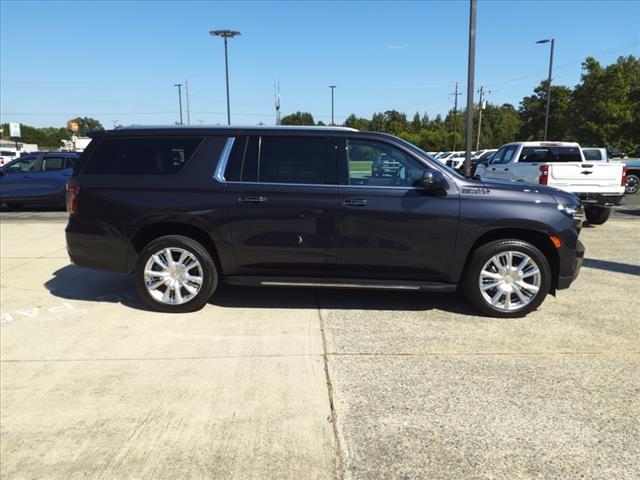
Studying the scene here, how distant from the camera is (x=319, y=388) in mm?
3430

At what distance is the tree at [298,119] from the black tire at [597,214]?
209 ft

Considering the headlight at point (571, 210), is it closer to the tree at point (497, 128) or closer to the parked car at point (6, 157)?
the parked car at point (6, 157)

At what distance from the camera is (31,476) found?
261 cm

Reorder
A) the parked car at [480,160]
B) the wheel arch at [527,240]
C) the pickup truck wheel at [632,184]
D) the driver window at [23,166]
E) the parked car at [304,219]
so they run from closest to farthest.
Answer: the parked car at [304,219], the wheel arch at [527,240], the driver window at [23,166], the parked car at [480,160], the pickup truck wheel at [632,184]

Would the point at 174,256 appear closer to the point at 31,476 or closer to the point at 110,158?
the point at 110,158

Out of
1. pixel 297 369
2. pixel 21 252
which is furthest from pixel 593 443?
pixel 21 252

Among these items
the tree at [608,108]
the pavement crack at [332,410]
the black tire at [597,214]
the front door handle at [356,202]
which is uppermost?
the tree at [608,108]

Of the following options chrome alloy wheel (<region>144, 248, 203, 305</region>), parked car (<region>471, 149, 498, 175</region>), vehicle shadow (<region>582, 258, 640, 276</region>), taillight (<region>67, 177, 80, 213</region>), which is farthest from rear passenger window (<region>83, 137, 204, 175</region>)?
parked car (<region>471, 149, 498, 175</region>)

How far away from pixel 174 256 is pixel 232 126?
1.45 metres

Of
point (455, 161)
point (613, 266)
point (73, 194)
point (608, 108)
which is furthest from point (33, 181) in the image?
point (608, 108)

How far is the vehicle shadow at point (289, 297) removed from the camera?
518 cm

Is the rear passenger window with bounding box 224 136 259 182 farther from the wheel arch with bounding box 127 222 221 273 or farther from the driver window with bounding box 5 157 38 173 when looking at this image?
the driver window with bounding box 5 157 38 173

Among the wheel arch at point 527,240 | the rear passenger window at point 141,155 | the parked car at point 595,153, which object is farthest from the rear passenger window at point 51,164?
the parked car at point 595,153

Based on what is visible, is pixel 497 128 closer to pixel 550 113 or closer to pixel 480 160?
pixel 550 113
